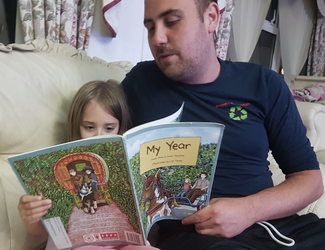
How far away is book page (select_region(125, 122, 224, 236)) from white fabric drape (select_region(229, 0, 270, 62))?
9.05ft

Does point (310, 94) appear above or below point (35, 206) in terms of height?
below

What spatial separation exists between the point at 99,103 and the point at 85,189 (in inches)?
15.8

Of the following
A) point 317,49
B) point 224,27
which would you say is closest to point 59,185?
point 224,27

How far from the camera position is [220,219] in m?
0.68

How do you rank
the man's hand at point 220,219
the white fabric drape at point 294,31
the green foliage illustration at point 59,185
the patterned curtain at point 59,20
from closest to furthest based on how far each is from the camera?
the green foliage illustration at point 59,185, the man's hand at point 220,219, the patterned curtain at point 59,20, the white fabric drape at point 294,31

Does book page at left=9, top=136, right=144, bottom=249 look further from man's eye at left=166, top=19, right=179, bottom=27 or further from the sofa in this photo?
man's eye at left=166, top=19, right=179, bottom=27

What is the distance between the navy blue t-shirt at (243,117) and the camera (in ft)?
2.85

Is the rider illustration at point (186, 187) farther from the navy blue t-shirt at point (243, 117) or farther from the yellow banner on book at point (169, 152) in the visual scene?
the navy blue t-shirt at point (243, 117)

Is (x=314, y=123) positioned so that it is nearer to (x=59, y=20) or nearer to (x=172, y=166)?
(x=172, y=166)

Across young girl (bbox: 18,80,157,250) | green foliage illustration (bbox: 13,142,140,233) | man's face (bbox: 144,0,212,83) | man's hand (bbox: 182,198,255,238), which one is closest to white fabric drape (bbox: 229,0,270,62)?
man's face (bbox: 144,0,212,83)

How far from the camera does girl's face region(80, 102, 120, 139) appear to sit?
3.00 ft

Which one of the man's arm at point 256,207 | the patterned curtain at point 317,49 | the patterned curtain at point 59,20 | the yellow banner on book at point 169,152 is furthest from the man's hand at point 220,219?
the patterned curtain at point 317,49

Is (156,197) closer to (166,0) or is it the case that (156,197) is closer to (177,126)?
(177,126)

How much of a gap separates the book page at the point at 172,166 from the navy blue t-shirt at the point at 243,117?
0.19 metres
